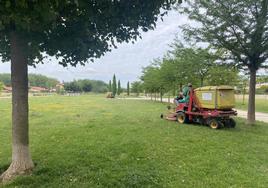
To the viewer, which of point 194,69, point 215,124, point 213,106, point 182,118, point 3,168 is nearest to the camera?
point 3,168

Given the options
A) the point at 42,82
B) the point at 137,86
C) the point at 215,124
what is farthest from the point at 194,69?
the point at 42,82

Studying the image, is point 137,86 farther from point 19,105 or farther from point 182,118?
point 19,105

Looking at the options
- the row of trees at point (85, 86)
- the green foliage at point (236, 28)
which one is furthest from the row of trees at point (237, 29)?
the row of trees at point (85, 86)

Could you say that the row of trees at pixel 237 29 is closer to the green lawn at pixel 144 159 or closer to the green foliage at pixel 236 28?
the green foliage at pixel 236 28

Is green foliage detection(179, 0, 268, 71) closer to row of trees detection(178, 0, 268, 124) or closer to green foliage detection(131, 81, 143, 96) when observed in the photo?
row of trees detection(178, 0, 268, 124)

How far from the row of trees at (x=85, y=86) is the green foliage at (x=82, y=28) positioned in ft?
324

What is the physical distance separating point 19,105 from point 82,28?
5.71 ft

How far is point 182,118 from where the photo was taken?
1213cm

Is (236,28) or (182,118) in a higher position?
(236,28)

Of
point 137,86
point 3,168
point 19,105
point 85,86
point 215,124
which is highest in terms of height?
point 85,86

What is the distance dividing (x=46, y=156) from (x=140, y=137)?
10.0ft

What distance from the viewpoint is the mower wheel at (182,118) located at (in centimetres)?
1192

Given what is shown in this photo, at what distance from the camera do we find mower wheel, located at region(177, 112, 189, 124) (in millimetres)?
11922

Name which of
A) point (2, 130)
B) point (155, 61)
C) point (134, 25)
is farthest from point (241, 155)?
point (155, 61)
